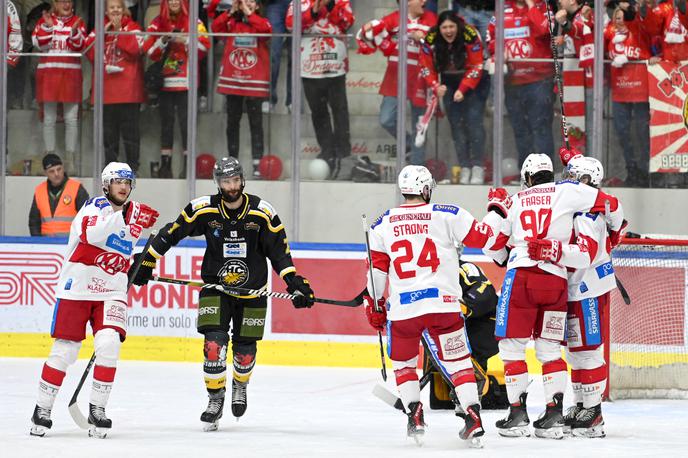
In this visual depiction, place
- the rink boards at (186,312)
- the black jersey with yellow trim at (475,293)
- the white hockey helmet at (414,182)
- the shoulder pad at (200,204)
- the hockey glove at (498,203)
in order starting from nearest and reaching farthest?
the white hockey helmet at (414,182)
the hockey glove at (498,203)
the shoulder pad at (200,204)
the black jersey with yellow trim at (475,293)
the rink boards at (186,312)

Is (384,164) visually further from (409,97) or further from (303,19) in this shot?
(303,19)

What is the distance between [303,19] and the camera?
32.9 ft

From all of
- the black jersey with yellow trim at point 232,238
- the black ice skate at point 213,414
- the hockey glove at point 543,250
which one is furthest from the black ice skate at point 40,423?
the hockey glove at point 543,250

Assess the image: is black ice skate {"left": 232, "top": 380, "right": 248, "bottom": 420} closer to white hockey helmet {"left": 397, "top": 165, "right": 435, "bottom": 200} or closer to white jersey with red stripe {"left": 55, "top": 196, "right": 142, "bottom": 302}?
white jersey with red stripe {"left": 55, "top": 196, "right": 142, "bottom": 302}

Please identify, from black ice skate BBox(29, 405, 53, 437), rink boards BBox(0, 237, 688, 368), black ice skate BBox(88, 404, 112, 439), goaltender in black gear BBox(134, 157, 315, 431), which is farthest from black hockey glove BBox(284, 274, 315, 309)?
rink boards BBox(0, 237, 688, 368)

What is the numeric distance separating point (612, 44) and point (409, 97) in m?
1.54

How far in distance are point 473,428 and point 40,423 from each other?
203 centimetres

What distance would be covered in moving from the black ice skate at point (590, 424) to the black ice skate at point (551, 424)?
0.35 feet

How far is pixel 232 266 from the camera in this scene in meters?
6.66

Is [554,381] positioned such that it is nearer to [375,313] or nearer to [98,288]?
[375,313]

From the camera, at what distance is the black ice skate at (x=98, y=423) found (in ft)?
20.2

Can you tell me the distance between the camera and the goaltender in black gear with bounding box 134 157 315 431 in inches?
259

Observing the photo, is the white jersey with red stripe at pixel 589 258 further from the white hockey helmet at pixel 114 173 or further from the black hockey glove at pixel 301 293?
the white hockey helmet at pixel 114 173

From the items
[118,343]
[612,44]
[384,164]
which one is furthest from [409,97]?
[118,343]
